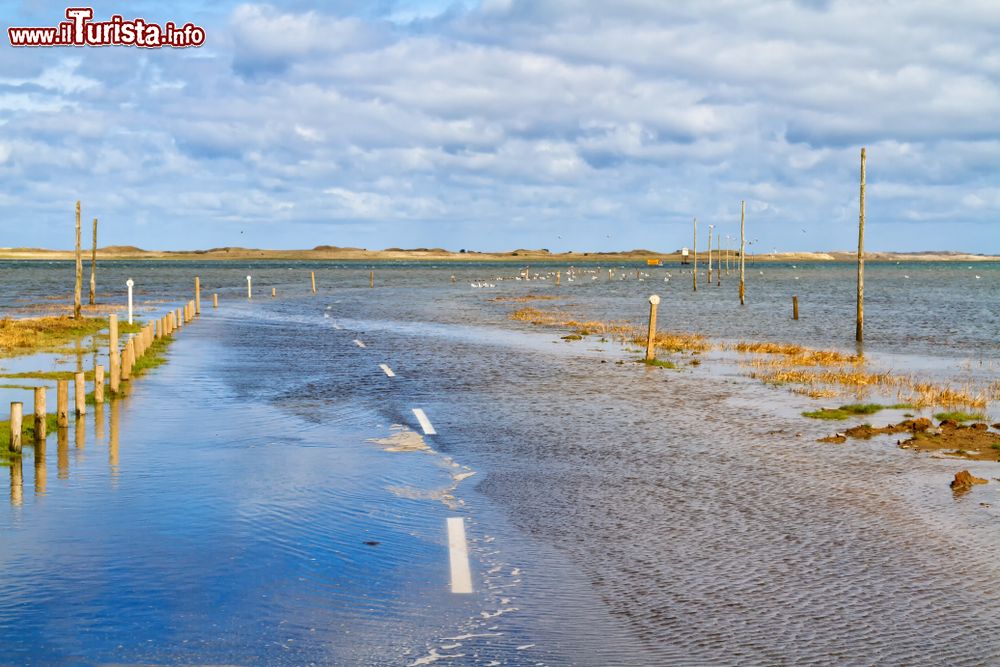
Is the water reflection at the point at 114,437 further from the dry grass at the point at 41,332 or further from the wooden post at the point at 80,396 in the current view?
the dry grass at the point at 41,332

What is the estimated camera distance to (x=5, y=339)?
1320 inches

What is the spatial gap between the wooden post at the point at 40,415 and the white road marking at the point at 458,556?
683cm

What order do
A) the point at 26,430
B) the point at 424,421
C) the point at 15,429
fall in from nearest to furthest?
1. the point at 15,429
2. the point at 26,430
3. the point at 424,421

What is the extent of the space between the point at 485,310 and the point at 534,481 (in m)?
52.8

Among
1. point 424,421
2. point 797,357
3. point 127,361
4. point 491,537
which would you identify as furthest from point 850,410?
point 127,361

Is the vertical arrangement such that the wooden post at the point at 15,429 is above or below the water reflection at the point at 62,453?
above

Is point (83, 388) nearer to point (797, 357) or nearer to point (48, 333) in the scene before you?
point (797, 357)

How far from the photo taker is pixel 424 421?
17.6 m

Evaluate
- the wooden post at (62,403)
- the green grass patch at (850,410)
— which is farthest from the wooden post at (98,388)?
the green grass patch at (850,410)

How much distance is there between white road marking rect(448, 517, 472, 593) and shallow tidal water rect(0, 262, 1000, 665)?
0.31 ft

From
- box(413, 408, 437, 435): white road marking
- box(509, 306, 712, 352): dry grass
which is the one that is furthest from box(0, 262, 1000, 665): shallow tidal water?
box(509, 306, 712, 352): dry grass

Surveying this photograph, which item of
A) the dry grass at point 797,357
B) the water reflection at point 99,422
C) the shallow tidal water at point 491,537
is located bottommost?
the shallow tidal water at point 491,537

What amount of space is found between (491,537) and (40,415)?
25.9ft

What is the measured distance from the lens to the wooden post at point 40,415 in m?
14.4
